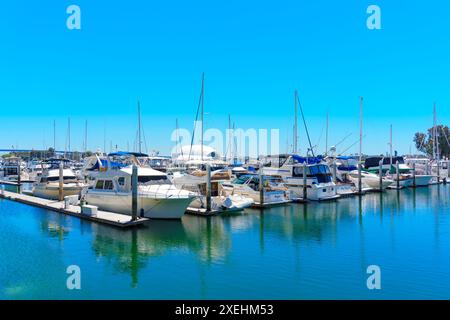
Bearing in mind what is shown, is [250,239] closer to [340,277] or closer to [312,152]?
[340,277]

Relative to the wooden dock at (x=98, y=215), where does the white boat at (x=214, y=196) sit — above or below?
above

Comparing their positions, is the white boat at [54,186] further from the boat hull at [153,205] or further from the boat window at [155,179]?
the boat window at [155,179]

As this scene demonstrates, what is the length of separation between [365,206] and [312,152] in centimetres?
976

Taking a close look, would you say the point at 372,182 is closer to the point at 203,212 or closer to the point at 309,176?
the point at 309,176

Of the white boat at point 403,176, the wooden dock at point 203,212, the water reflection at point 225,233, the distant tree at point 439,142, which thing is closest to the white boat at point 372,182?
the white boat at point 403,176

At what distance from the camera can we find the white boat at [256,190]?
32531mm

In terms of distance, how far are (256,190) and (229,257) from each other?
16.4 metres

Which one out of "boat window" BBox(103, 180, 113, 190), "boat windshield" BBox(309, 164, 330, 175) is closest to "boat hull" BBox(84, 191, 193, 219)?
"boat window" BBox(103, 180, 113, 190)

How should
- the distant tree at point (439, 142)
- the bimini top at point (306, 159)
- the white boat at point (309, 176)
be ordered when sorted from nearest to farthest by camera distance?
1. the white boat at point (309, 176)
2. the bimini top at point (306, 159)
3. the distant tree at point (439, 142)

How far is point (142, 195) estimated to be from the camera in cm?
2436

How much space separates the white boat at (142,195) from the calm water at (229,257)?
1095mm

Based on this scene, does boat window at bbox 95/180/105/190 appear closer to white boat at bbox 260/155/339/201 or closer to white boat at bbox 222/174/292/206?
white boat at bbox 222/174/292/206

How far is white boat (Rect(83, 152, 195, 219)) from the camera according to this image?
24266 mm
